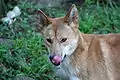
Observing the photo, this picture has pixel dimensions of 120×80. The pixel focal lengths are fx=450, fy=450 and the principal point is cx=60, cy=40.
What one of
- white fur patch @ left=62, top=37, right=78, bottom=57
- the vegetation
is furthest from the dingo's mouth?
the vegetation

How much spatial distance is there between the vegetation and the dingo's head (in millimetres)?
1493

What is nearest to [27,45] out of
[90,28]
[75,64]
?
[90,28]

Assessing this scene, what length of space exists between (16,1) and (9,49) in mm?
2069

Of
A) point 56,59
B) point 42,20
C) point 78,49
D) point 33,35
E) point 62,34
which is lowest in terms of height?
point 33,35

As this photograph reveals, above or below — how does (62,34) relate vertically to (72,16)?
below

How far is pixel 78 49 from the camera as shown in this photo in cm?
636

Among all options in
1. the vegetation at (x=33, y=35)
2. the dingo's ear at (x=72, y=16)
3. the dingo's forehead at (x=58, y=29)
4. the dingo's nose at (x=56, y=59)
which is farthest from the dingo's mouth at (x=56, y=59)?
the vegetation at (x=33, y=35)

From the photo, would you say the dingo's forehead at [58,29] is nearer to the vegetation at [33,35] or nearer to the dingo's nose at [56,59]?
the dingo's nose at [56,59]

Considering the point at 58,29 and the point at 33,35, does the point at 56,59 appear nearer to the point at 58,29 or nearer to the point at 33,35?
the point at 58,29

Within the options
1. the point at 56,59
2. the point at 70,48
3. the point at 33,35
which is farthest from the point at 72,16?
the point at 33,35

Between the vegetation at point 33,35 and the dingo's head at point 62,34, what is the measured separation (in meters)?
1.49

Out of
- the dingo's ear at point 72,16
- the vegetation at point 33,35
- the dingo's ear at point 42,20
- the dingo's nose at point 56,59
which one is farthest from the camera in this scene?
the vegetation at point 33,35

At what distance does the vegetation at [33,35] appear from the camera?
7672mm

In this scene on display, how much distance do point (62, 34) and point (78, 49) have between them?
40 cm
